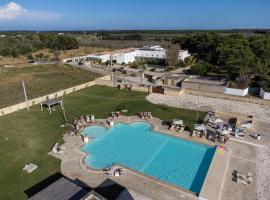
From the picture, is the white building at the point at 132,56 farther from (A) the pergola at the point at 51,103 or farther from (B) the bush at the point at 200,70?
(A) the pergola at the point at 51,103

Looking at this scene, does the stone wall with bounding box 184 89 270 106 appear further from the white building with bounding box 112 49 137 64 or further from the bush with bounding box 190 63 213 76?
the white building with bounding box 112 49 137 64

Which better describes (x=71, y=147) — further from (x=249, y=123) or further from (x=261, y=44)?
(x=261, y=44)

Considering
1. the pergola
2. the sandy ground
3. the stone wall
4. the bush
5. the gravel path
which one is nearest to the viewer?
the sandy ground

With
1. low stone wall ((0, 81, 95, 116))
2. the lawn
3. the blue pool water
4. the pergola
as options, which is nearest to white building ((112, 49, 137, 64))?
low stone wall ((0, 81, 95, 116))

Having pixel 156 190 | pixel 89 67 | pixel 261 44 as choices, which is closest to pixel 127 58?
pixel 89 67

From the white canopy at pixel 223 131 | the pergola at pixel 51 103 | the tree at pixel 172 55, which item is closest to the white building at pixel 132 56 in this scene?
the tree at pixel 172 55

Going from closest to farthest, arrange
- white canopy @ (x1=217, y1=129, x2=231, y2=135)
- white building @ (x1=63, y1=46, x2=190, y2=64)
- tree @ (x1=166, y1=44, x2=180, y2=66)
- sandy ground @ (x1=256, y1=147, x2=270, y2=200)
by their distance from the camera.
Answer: sandy ground @ (x1=256, y1=147, x2=270, y2=200), white canopy @ (x1=217, y1=129, x2=231, y2=135), tree @ (x1=166, y1=44, x2=180, y2=66), white building @ (x1=63, y1=46, x2=190, y2=64)
